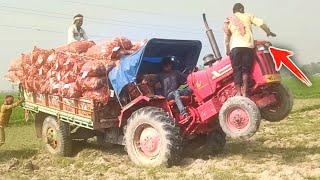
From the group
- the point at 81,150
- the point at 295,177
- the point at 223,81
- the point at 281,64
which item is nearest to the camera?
the point at 295,177

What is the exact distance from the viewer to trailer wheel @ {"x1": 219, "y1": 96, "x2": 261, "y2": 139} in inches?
301

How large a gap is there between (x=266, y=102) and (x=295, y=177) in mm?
1436

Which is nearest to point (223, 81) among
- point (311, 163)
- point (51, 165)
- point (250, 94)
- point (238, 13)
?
point (250, 94)

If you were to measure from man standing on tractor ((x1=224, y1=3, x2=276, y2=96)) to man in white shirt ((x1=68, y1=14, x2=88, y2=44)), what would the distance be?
403cm

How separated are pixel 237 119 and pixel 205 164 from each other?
1108mm

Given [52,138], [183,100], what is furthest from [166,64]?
[52,138]

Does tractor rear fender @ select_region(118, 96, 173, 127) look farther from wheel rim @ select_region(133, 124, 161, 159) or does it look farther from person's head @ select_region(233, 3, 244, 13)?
person's head @ select_region(233, 3, 244, 13)

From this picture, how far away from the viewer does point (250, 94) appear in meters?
8.18

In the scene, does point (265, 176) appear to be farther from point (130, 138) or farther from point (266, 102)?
point (130, 138)

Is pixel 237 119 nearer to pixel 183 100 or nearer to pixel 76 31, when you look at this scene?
pixel 183 100

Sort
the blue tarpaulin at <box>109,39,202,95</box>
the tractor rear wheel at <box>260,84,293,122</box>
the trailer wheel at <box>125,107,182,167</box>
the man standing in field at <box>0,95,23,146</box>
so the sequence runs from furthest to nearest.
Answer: the man standing in field at <box>0,95,23,146</box>, the blue tarpaulin at <box>109,39,202,95</box>, the trailer wheel at <box>125,107,182,167</box>, the tractor rear wheel at <box>260,84,293,122</box>

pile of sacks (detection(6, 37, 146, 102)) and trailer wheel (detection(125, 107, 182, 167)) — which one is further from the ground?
pile of sacks (detection(6, 37, 146, 102))

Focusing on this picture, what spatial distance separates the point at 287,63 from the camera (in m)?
7.89

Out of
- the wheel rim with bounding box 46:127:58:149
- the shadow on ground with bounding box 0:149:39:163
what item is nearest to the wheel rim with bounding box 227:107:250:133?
the wheel rim with bounding box 46:127:58:149
